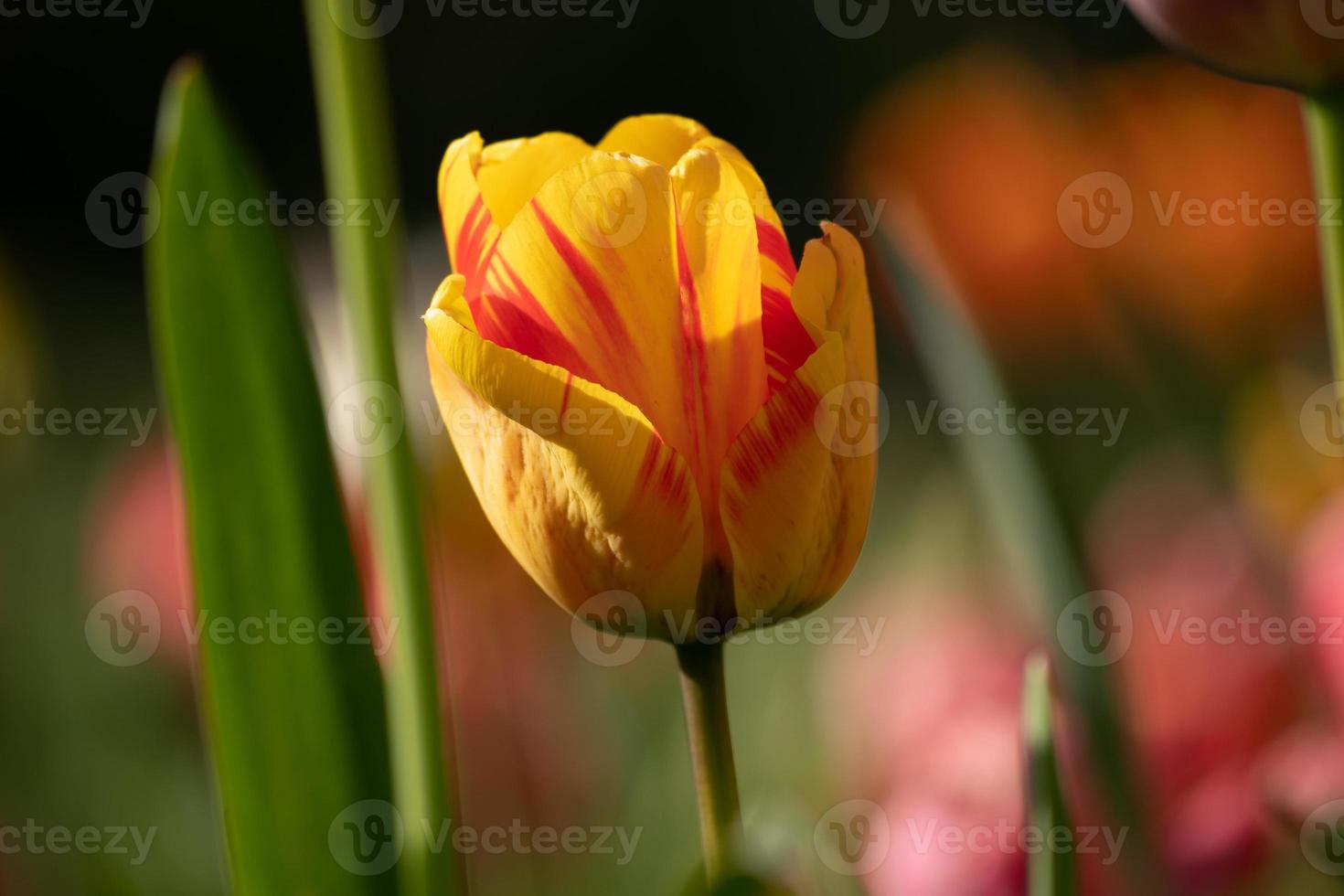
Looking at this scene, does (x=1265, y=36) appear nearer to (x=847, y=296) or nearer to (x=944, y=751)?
(x=847, y=296)

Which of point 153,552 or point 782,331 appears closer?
point 782,331

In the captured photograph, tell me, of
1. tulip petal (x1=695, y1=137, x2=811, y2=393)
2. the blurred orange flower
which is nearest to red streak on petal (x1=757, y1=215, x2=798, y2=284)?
tulip petal (x1=695, y1=137, x2=811, y2=393)

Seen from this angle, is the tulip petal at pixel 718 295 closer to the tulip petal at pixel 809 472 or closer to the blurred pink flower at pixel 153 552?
the tulip petal at pixel 809 472

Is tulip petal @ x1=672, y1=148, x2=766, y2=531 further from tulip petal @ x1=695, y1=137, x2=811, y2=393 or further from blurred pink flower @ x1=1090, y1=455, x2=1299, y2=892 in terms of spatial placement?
blurred pink flower @ x1=1090, y1=455, x2=1299, y2=892

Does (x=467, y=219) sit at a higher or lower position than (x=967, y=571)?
higher

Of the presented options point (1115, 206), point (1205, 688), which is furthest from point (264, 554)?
point (1115, 206)

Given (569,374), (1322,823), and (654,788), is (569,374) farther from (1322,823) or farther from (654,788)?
(654,788)

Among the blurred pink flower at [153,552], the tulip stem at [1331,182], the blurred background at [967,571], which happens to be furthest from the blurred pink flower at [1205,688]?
the blurred pink flower at [153,552]
